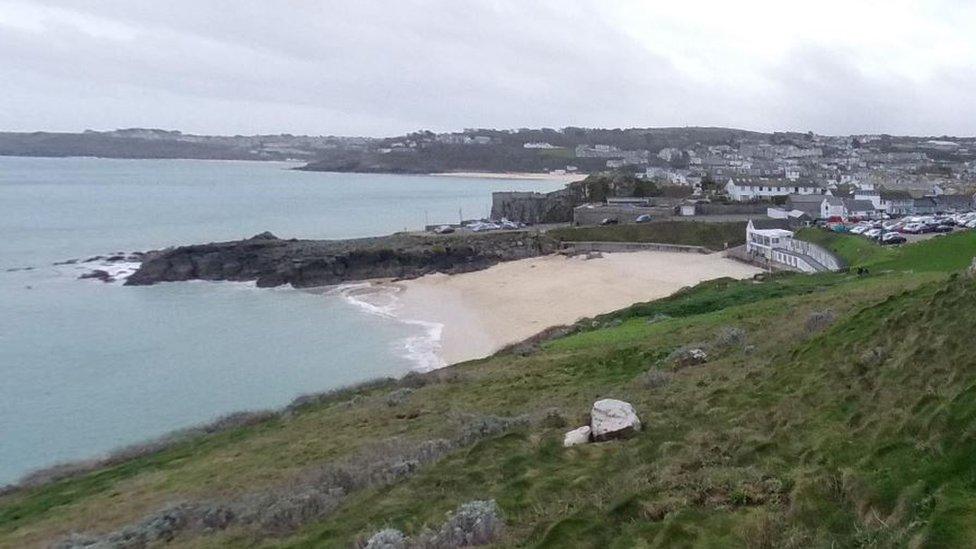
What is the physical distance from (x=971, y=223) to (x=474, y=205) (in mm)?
68125

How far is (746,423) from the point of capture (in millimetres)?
8656

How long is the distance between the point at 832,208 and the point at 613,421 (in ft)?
191

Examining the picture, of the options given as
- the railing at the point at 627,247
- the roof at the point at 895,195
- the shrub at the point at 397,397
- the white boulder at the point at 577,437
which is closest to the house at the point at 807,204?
the roof at the point at 895,195

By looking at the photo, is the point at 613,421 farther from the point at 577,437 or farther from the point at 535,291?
the point at 535,291

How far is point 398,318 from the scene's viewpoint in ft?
119

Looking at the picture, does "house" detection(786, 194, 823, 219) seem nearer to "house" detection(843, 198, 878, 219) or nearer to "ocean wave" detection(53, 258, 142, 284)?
"house" detection(843, 198, 878, 219)

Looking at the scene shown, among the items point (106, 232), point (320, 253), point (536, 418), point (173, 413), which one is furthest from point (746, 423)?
point (106, 232)

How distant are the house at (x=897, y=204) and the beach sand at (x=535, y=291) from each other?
866 inches

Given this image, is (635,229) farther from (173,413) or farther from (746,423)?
(746,423)

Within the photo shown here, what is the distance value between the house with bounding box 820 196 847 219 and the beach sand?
52.5 feet

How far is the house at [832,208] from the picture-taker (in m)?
60.8

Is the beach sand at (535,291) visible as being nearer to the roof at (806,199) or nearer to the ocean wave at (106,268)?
the roof at (806,199)

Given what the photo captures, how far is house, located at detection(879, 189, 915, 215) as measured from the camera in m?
63.5

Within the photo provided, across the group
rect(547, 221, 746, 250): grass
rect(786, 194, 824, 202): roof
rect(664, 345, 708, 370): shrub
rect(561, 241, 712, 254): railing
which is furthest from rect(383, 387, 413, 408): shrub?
rect(786, 194, 824, 202): roof
